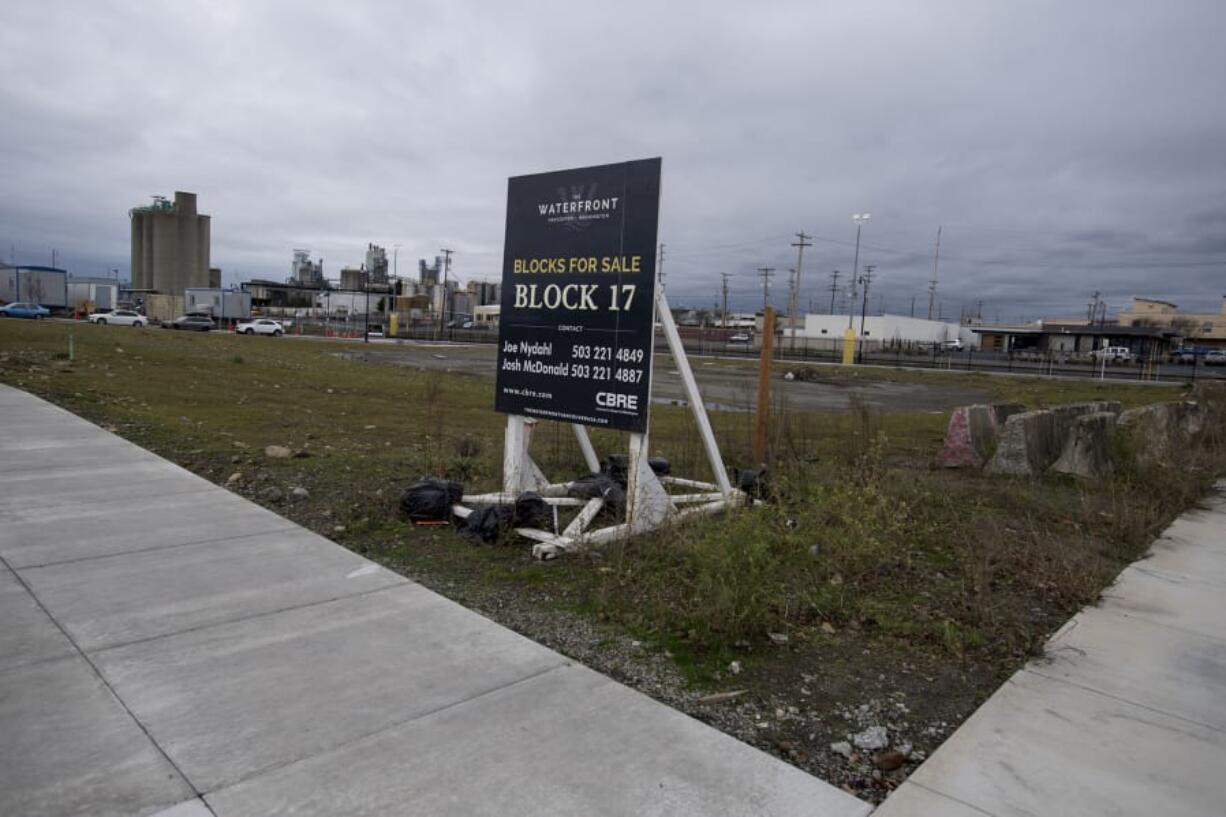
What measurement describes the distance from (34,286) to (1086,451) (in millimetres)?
90707

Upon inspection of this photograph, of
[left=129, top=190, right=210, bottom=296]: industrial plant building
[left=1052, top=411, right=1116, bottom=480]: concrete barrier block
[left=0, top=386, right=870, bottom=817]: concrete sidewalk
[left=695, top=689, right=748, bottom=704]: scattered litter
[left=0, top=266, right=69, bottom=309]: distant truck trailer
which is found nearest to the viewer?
[left=0, top=386, right=870, bottom=817]: concrete sidewalk

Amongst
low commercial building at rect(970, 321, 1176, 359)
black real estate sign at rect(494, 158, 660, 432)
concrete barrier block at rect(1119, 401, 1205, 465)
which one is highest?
low commercial building at rect(970, 321, 1176, 359)

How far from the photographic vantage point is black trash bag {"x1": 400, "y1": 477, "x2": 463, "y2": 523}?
21.8ft

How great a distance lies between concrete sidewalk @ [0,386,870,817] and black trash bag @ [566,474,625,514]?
81.5 inches

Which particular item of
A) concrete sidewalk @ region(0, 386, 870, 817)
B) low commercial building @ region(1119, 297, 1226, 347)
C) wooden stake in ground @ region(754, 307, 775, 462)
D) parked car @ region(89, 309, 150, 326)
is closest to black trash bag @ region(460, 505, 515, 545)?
concrete sidewalk @ region(0, 386, 870, 817)

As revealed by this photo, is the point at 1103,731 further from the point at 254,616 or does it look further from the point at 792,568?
the point at 254,616

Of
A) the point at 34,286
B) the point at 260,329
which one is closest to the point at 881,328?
the point at 260,329

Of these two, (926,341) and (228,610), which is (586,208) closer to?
(228,610)

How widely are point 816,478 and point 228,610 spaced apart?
549 cm

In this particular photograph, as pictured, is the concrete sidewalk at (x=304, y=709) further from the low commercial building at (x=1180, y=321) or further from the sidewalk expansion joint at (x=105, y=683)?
the low commercial building at (x=1180, y=321)

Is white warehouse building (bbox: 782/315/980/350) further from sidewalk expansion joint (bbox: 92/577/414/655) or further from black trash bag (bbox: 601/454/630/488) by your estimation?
sidewalk expansion joint (bbox: 92/577/414/655)

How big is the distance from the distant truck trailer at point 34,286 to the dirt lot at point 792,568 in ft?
264

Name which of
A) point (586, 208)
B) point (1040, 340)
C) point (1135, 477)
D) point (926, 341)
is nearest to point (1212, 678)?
point (586, 208)

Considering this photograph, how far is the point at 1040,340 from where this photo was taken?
4835 inches
